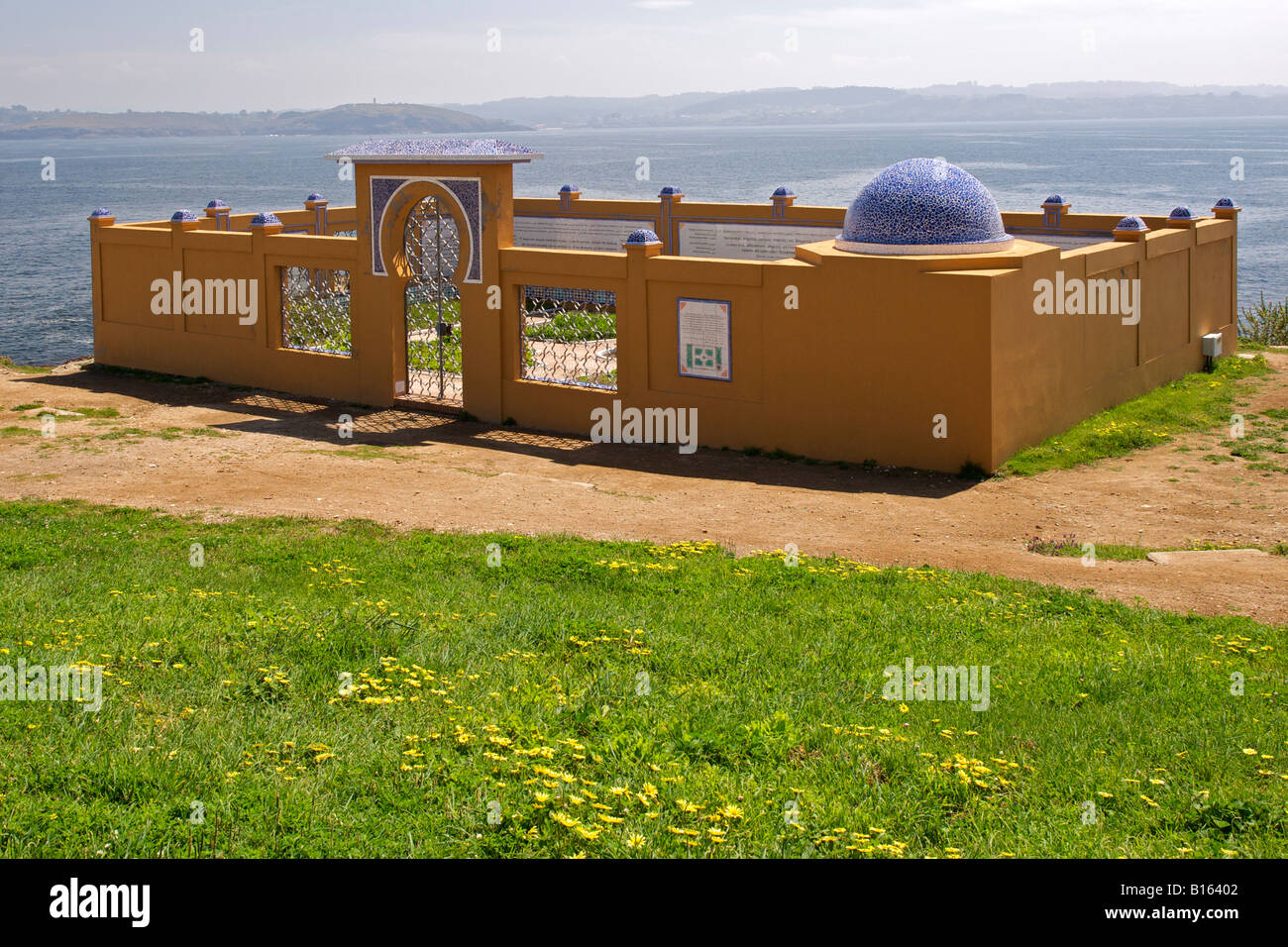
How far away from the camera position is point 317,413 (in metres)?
19.5

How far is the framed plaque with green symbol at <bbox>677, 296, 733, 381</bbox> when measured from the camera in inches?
661

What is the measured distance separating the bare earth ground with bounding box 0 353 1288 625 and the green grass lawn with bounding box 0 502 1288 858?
1.61m

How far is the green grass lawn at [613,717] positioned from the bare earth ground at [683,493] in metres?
1.61

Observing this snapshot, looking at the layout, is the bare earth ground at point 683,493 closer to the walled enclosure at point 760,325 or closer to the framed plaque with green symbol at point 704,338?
the walled enclosure at point 760,325

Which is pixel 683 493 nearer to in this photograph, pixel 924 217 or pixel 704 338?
pixel 704 338

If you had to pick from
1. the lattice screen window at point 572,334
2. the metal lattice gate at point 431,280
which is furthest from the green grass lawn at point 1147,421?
the metal lattice gate at point 431,280

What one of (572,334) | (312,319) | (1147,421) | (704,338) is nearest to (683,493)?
(704,338)

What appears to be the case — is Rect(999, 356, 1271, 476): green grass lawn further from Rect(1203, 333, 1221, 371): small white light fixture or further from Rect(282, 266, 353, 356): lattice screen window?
Rect(282, 266, 353, 356): lattice screen window

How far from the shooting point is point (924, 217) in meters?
15.7

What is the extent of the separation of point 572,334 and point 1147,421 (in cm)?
802

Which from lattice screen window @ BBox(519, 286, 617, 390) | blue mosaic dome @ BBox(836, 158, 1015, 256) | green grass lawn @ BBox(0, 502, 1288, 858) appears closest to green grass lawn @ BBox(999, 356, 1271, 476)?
blue mosaic dome @ BBox(836, 158, 1015, 256)

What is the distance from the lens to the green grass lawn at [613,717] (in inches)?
228
